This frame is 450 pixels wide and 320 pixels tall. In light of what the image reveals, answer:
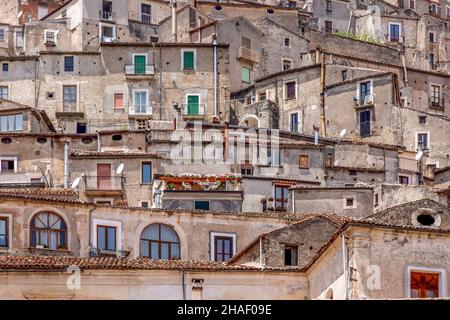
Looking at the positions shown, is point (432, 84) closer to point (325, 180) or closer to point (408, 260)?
point (325, 180)

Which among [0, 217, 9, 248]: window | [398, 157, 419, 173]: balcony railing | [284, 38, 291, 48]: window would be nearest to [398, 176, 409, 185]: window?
[398, 157, 419, 173]: balcony railing

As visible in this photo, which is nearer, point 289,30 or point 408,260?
point 408,260

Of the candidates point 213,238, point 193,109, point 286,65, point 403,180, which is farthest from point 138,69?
point 213,238

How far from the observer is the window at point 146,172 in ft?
193

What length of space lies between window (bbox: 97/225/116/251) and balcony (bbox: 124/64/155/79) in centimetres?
3418

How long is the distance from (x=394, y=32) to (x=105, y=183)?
46.0 m

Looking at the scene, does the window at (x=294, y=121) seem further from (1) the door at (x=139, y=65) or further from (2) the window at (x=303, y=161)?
→ (2) the window at (x=303, y=161)

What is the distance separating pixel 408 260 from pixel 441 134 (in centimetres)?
4559

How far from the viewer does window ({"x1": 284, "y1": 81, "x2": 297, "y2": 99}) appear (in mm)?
75688

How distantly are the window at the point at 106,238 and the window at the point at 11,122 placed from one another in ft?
86.4

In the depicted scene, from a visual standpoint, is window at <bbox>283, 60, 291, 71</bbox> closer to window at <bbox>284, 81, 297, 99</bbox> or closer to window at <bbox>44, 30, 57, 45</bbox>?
window at <bbox>284, 81, 297, 99</bbox>

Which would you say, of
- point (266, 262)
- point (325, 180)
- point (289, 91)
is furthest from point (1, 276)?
point (289, 91)

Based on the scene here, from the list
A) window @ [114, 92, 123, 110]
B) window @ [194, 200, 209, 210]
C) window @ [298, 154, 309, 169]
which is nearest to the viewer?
window @ [194, 200, 209, 210]

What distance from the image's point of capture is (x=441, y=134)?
73812mm
